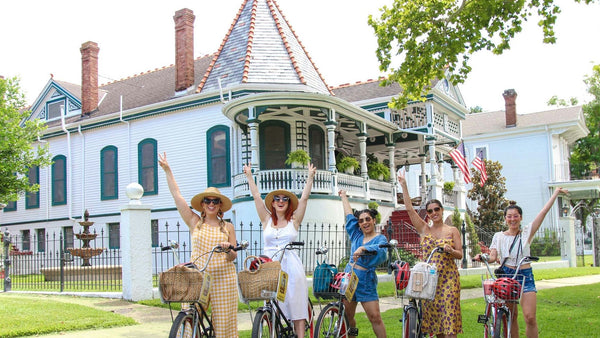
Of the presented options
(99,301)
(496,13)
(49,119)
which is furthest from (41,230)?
(496,13)

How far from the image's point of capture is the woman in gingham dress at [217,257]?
6.05 meters

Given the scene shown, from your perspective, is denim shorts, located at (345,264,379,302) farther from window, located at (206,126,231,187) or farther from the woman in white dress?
window, located at (206,126,231,187)

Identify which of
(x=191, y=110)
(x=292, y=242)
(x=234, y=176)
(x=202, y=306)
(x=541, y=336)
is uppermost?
(x=191, y=110)

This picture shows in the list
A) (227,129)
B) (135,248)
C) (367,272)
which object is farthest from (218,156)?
(367,272)

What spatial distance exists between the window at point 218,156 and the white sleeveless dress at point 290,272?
571 inches

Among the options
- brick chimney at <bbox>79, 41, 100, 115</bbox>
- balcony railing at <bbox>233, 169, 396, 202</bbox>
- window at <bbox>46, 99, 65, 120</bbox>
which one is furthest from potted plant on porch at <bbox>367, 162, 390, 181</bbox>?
window at <bbox>46, 99, 65, 120</bbox>

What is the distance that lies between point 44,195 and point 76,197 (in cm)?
225

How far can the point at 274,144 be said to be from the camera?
819 inches

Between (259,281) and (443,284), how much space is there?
6.44ft

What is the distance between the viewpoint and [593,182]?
33844 mm

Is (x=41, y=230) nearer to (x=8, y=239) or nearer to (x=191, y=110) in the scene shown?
(x=191, y=110)

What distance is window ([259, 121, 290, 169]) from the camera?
2069 centimetres

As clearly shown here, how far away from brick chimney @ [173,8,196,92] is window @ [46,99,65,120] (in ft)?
24.1

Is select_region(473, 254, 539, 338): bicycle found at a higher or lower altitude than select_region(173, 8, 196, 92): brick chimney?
lower
